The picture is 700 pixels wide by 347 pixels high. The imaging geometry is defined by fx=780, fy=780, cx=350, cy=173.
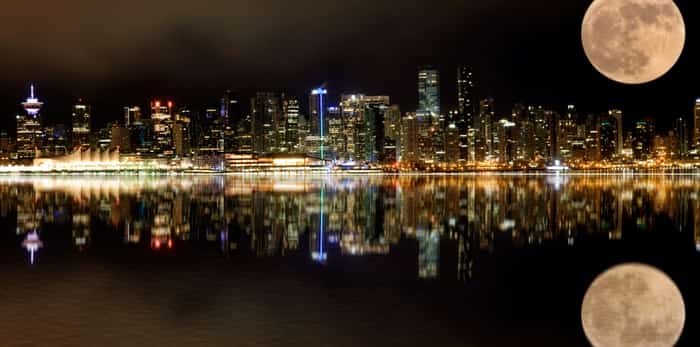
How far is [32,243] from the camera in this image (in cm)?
2694

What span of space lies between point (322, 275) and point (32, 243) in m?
12.4

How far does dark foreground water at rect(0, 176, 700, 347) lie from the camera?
549 inches

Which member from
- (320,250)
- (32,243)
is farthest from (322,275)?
(32,243)

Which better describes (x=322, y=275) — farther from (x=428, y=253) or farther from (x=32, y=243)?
(x=32, y=243)

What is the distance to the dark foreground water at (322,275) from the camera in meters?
13.9

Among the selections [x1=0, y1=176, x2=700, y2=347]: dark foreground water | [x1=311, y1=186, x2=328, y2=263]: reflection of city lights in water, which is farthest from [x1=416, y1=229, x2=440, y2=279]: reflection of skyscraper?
[x1=311, y1=186, x2=328, y2=263]: reflection of city lights in water

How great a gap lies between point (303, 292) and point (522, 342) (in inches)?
232

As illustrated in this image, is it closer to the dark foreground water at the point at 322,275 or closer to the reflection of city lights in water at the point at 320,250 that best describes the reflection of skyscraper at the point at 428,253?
the dark foreground water at the point at 322,275

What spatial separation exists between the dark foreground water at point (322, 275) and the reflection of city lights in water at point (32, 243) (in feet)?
0.28

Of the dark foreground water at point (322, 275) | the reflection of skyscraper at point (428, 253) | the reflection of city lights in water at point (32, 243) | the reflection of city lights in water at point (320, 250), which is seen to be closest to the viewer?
the dark foreground water at point (322, 275)

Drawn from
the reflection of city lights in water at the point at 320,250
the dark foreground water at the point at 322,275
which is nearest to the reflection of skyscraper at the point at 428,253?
the dark foreground water at the point at 322,275

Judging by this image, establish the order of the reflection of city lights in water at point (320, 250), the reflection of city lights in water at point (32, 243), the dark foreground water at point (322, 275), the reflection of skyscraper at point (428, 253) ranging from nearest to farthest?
the dark foreground water at point (322, 275)
the reflection of skyscraper at point (428, 253)
the reflection of city lights in water at point (320, 250)
the reflection of city lights in water at point (32, 243)

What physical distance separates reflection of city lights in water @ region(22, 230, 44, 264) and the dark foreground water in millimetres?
84

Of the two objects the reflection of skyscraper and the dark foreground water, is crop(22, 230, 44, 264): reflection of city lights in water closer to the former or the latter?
the dark foreground water
